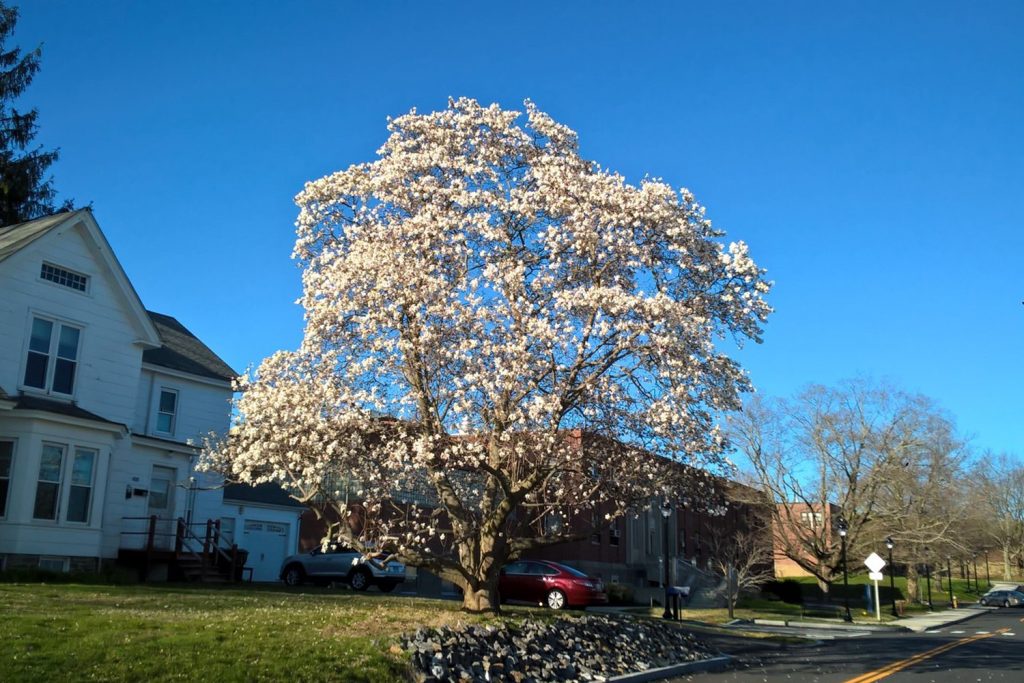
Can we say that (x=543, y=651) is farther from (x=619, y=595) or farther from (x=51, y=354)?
(x=619, y=595)

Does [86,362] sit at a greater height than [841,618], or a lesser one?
greater

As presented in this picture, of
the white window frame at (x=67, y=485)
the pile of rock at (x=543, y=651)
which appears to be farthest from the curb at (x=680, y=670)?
the white window frame at (x=67, y=485)

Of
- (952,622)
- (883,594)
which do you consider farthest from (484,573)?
(883,594)

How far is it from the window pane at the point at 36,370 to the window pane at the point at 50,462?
184 centimetres

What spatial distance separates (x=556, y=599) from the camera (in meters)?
25.4

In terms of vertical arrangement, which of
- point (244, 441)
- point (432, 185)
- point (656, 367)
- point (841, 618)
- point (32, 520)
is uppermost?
point (432, 185)

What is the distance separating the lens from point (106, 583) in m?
20.4

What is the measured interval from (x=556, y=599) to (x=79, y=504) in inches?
516

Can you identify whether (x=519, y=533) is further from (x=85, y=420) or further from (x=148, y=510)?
(x=148, y=510)

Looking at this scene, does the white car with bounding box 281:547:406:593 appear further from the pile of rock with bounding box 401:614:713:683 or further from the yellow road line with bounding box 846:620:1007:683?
the yellow road line with bounding box 846:620:1007:683

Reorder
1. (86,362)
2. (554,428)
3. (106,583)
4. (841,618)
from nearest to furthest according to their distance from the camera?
(554,428), (106,583), (86,362), (841,618)

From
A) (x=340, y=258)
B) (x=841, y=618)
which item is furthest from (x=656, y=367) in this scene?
(x=841, y=618)

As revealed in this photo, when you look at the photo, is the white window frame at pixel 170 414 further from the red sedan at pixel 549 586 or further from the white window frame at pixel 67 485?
the red sedan at pixel 549 586

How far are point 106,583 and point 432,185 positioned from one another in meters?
12.2
